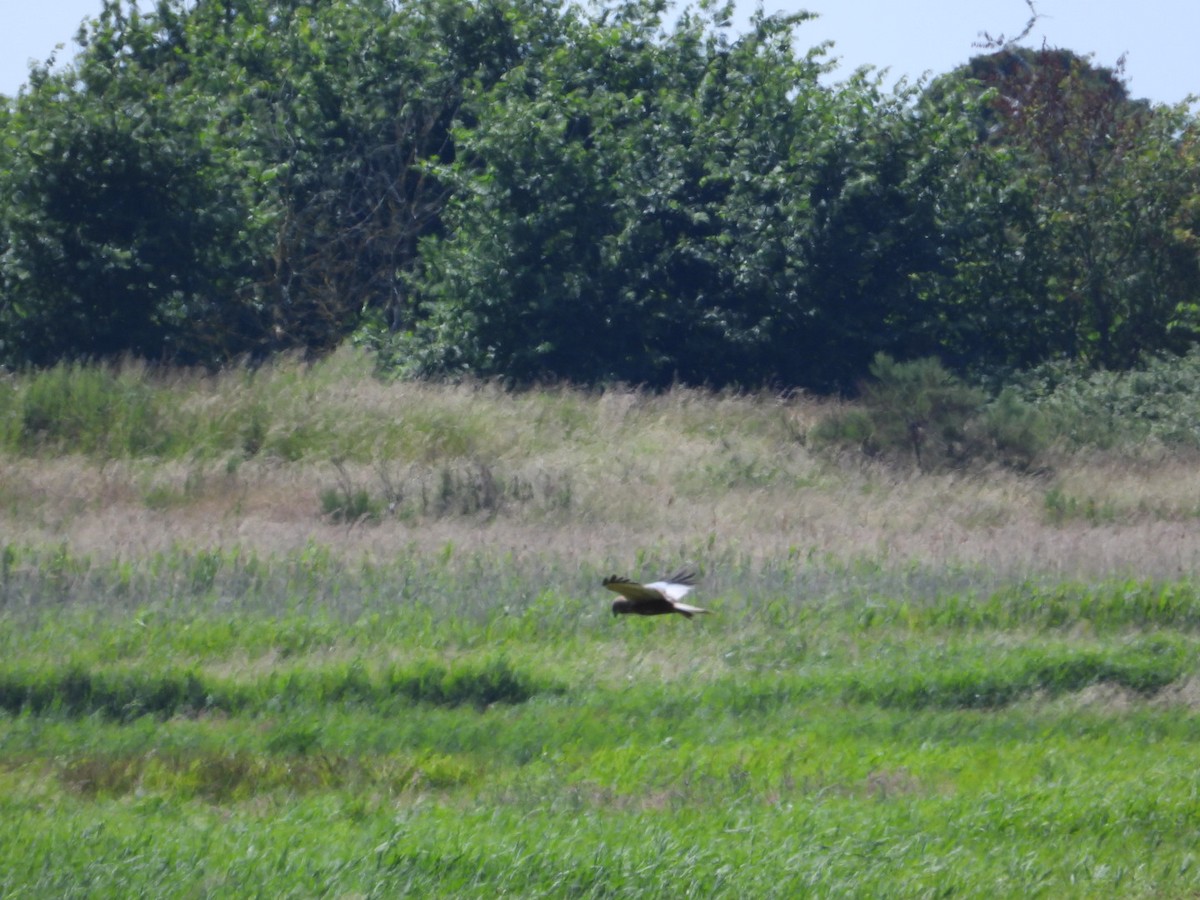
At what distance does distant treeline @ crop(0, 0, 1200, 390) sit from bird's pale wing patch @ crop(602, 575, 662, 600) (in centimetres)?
1794

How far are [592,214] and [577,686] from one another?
51.9 ft

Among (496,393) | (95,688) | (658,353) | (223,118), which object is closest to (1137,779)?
(95,688)

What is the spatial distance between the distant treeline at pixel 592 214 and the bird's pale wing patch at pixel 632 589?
58.8 feet

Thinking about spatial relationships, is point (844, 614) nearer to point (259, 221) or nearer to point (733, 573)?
point (733, 573)

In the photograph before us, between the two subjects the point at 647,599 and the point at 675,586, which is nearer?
the point at 647,599

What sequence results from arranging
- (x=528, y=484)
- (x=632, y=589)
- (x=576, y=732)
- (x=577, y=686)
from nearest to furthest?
(x=632, y=589) → (x=576, y=732) → (x=577, y=686) → (x=528, y=484)

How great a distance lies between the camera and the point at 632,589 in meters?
3.92

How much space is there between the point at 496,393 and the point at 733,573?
948 cm

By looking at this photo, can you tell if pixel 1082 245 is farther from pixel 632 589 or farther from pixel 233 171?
pixel 632 589

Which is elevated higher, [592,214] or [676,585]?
[592,214]

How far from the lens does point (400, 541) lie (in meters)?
12.1

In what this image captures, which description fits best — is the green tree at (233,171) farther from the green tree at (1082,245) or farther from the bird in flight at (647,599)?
the bird in flight at (647,599)

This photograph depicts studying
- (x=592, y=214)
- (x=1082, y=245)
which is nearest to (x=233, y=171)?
(x=592, y=214)

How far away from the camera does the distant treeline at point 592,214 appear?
21125 mm
